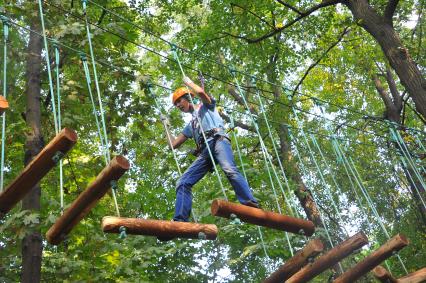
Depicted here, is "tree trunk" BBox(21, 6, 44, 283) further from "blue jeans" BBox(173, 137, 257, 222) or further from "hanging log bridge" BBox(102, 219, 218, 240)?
"hanging log bridge" BBox(102, 219, 218, 240)

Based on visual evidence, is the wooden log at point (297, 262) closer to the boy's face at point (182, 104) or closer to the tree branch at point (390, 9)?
the boy's face at point (182, 104)

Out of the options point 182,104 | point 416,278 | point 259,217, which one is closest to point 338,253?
point 259,217

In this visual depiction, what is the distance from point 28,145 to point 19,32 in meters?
1.74

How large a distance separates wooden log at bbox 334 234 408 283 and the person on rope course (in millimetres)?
1149

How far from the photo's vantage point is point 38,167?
2.97 meters

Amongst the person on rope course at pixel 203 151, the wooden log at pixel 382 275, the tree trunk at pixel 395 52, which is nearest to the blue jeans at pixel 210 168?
the person on rope course at pixel 203 151

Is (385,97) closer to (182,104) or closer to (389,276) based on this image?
(389,276)

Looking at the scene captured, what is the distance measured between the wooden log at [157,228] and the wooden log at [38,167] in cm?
49

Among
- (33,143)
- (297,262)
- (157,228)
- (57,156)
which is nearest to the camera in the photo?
(57,156)

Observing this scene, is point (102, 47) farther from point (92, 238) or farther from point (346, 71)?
point (346, 71)

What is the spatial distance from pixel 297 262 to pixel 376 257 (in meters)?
0.80

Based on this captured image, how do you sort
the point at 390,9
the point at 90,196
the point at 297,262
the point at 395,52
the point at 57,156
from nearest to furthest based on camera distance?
1. the point at 57,156
2. the point at 90,196
3. the point at 297,262
4. the point at 395,52
5. the point at 390,9

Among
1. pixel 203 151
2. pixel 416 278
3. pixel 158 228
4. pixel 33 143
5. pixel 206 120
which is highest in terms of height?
pixel 33 143

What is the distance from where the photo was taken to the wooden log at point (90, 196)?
300 cm
